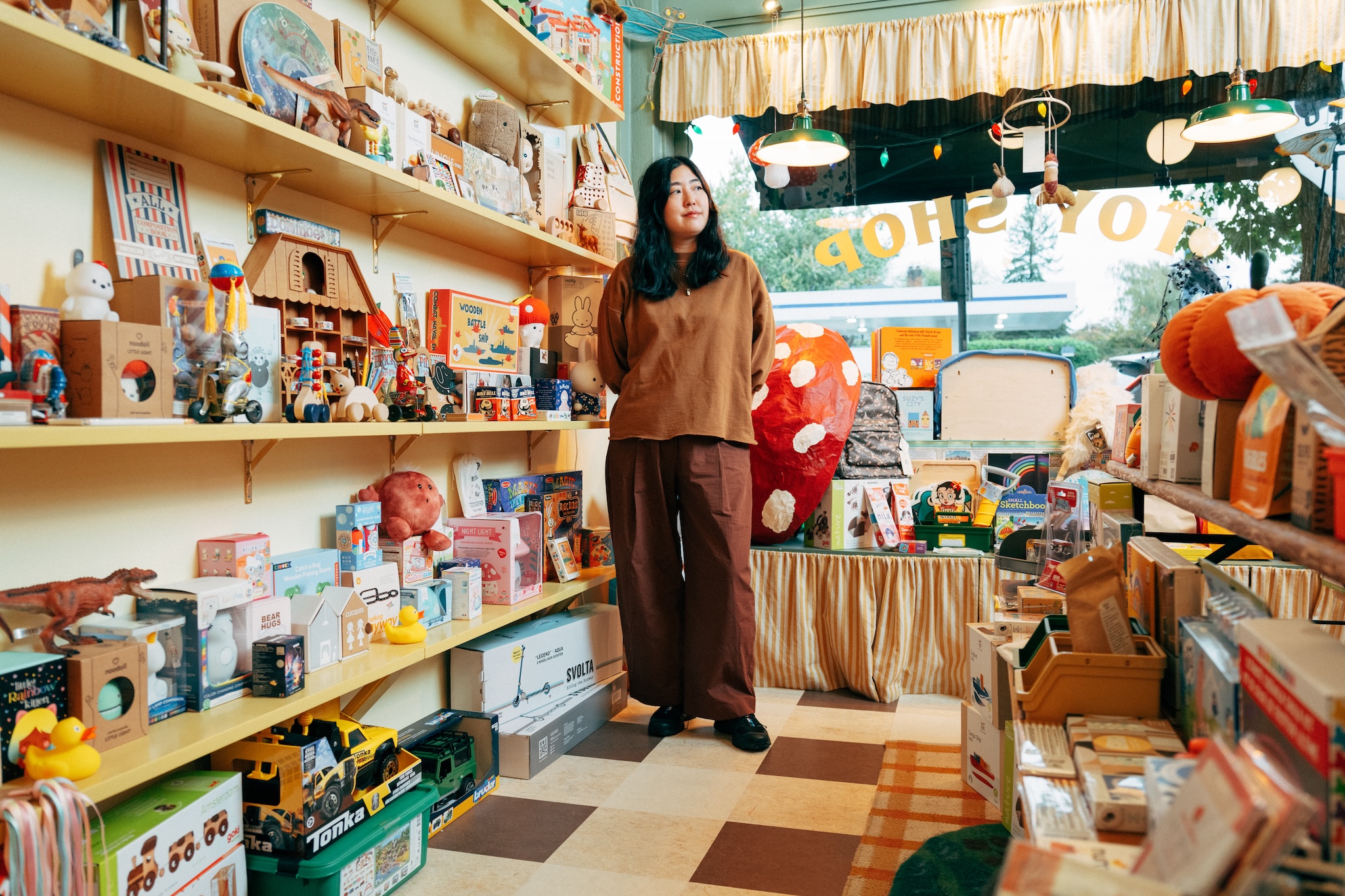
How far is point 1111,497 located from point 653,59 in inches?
108

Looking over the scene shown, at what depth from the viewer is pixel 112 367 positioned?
1.46 metres

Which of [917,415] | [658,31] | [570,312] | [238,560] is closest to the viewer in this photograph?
[238,560]

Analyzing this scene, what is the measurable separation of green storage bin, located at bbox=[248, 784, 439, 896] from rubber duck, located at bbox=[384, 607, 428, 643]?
0.33 m

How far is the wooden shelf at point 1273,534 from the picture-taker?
808 millimetres

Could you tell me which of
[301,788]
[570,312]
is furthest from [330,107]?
[301,788]

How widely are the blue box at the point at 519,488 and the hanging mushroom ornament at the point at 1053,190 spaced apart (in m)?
2.01

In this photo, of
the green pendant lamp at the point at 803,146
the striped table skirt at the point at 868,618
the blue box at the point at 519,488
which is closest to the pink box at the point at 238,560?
the blue box at the point at 519,488

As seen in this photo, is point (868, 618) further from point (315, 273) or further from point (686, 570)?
point (315, 273)

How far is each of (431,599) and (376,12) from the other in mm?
1510

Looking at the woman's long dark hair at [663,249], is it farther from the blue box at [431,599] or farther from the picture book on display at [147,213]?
the picture book on display at [147,213]

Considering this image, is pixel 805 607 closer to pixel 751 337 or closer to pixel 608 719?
pixel 608 719

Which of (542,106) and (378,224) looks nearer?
(378,224)

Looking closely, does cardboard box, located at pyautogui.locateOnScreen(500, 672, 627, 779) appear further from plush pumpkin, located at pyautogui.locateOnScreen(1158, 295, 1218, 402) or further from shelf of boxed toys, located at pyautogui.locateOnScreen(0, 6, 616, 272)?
plush pumpkin, located at pyautogui.locateOnScreen(1158, 295, 1218, 402)

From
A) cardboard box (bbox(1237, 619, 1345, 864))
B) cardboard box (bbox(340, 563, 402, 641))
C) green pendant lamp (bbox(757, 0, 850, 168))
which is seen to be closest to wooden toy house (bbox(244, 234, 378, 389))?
cardboard box (bbox(340, 563, 402, 641))
